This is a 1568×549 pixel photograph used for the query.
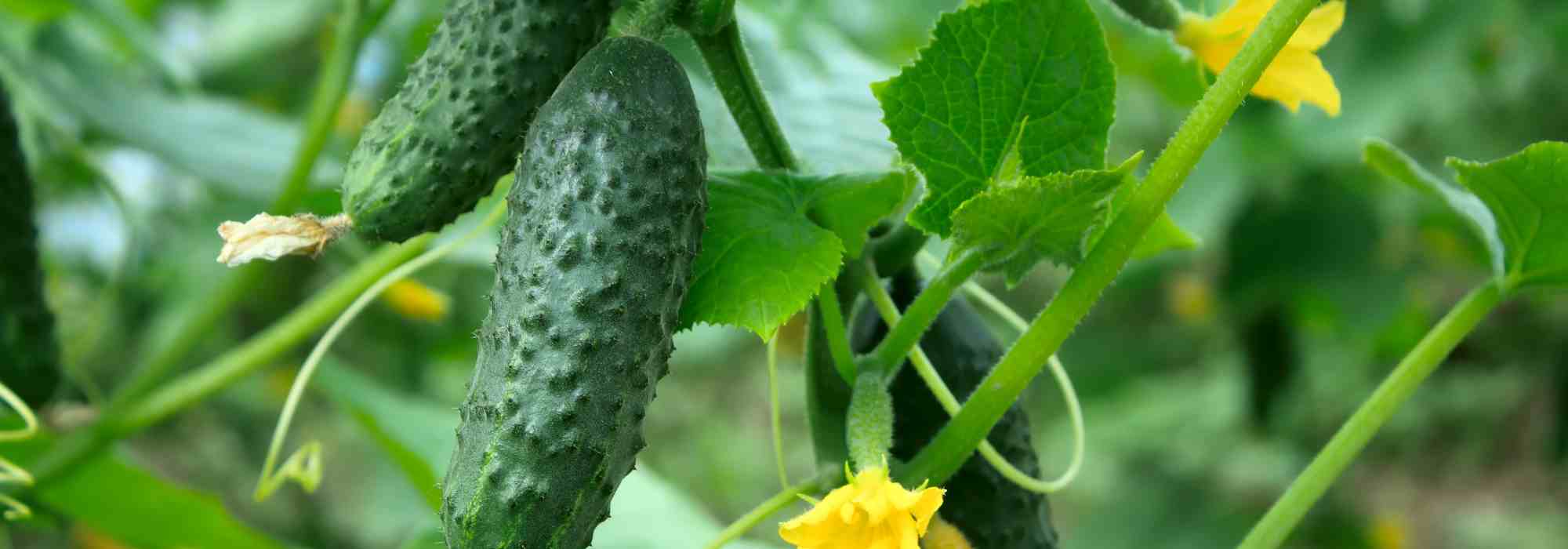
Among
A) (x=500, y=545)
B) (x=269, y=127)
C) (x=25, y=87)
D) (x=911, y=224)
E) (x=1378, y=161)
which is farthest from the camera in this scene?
(x=269, y=127)

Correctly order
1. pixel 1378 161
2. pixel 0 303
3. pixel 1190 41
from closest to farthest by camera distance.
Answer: pixel 1190 41 < pixel 1378 161 < pixel 0 303

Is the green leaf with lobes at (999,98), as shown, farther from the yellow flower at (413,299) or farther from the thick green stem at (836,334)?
the yellow flower at (413,299)

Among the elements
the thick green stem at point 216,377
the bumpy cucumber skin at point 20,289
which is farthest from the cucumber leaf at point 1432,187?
the bumpy cucumber skin at point 20,289

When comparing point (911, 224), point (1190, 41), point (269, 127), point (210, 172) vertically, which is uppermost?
point (269, 127)

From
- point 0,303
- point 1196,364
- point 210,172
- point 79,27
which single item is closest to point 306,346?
point 79,27

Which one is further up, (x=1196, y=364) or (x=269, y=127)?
(x=1196, y=364)

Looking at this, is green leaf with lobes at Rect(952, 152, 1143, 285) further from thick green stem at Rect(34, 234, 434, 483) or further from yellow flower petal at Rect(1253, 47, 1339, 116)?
thick green stem at Rect(34, 234, 434, 483)

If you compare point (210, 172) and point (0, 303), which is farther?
point (210, 172)

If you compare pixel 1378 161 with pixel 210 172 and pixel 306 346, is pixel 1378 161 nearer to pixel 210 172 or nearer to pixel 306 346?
pixel 210 172
